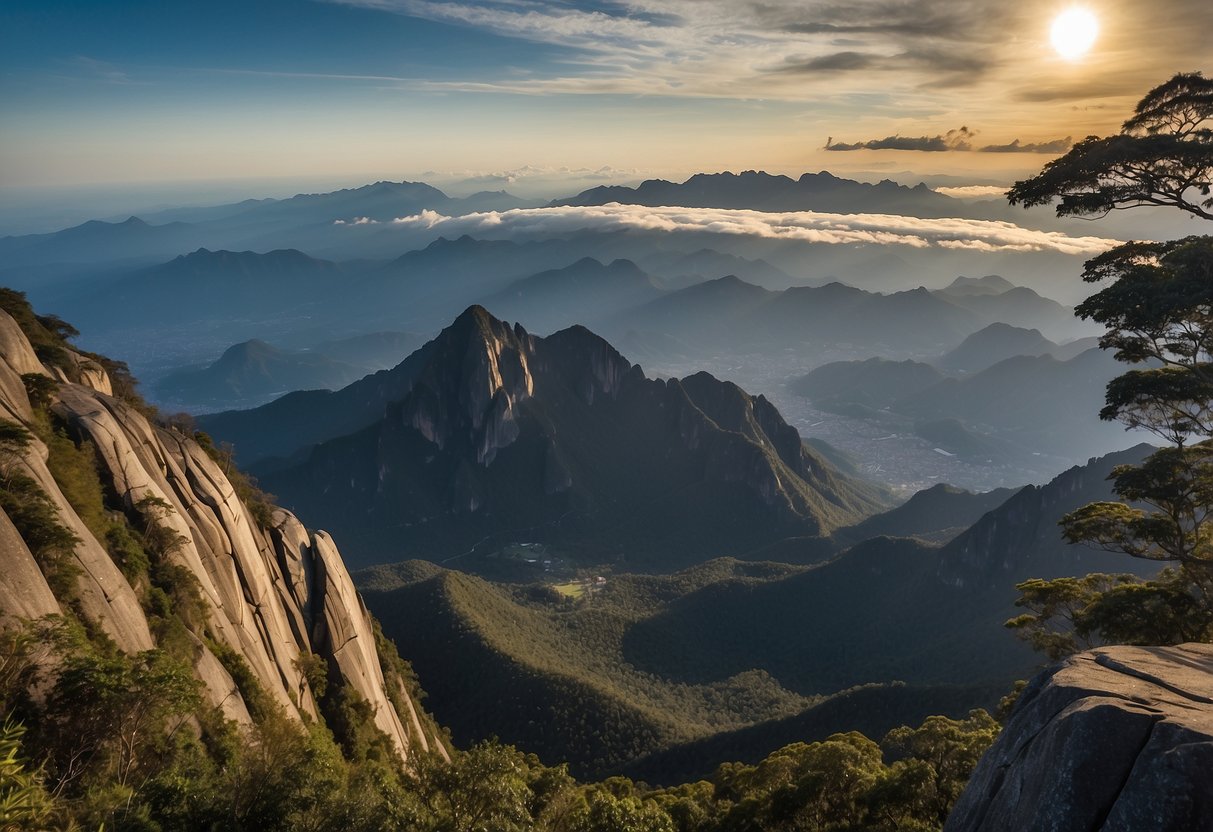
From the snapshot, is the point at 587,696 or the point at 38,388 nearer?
the point at 38,388

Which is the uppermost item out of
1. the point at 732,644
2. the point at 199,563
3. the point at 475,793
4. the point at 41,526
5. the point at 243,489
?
the point at 41,526

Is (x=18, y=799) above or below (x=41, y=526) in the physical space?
below

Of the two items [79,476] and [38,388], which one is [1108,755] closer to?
[79,476]

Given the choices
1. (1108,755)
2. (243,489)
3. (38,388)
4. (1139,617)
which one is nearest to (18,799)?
(1108,755)

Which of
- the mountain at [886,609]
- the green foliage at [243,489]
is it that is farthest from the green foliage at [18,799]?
the mountain at [886,609]

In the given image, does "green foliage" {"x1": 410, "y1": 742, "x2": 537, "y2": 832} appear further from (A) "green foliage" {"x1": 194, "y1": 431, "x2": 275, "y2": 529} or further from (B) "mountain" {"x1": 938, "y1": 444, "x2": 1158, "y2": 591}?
(B) "mountain" {"x1": 938, "y1": 444, "x2": 1158, "y2": 591}

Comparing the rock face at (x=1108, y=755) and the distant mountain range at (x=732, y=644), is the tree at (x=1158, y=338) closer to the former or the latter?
the rock face at (x=1108, y=755)

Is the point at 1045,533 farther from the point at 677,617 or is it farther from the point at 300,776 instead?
the point at 300,776

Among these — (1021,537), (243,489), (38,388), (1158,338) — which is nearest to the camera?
(1158,338)
